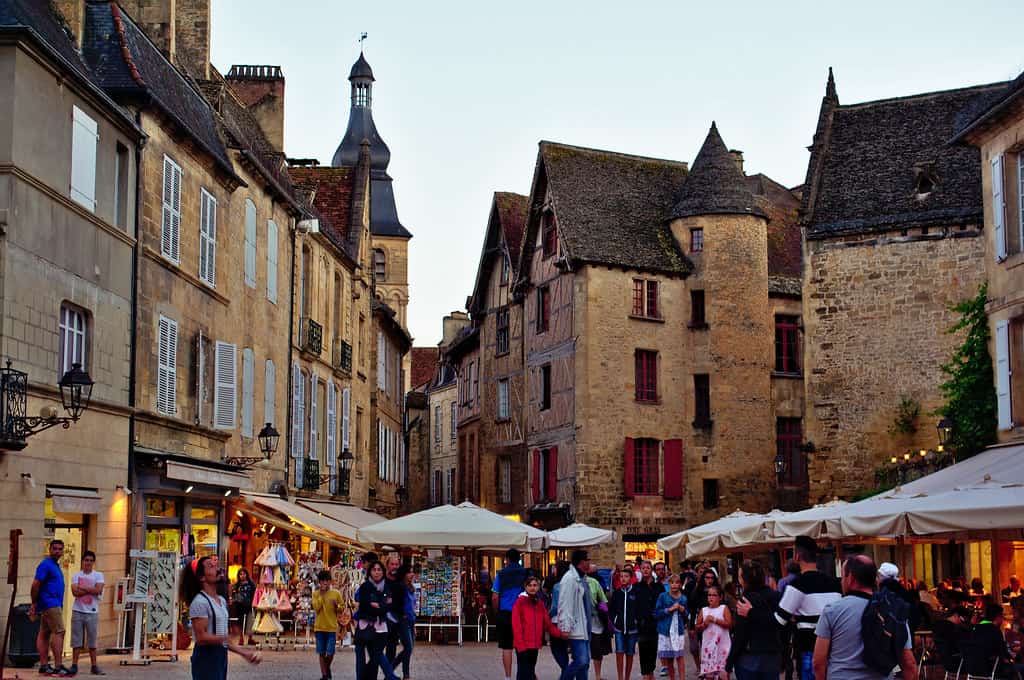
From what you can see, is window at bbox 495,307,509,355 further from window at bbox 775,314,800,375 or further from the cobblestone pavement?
the cobblestone pavement

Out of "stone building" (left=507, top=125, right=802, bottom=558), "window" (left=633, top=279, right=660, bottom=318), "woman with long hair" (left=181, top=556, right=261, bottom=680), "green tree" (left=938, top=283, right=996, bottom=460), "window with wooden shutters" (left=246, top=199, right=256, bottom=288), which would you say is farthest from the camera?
"window" (left=633, top=279, right=660, bottom=318)

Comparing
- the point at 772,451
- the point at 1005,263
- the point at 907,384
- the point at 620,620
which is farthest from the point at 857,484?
the point at 620,620

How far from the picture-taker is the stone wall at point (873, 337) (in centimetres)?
3034

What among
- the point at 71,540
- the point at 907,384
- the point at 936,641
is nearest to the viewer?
the point at 936,641

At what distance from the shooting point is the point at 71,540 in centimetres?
1738

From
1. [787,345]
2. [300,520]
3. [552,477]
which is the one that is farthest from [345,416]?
[787,345]

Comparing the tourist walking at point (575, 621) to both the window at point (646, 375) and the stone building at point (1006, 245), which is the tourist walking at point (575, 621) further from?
the window at point (646, 375)

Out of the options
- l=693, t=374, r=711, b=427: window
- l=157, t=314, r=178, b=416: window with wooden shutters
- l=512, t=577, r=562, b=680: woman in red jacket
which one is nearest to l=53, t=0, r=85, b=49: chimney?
l=157, t=314, r=178, b=416: window with wooden shutters

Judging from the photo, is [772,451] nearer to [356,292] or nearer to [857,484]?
[857,484]

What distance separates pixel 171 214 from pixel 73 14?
3.05m

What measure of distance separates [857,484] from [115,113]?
18679 millimetres

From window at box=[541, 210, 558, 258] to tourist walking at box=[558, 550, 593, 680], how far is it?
24.6m

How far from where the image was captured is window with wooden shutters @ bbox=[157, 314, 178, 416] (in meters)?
20.1

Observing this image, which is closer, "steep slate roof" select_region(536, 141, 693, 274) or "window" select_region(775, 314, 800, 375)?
"steep slate roof" select_region(536, 141, 693, 274)
